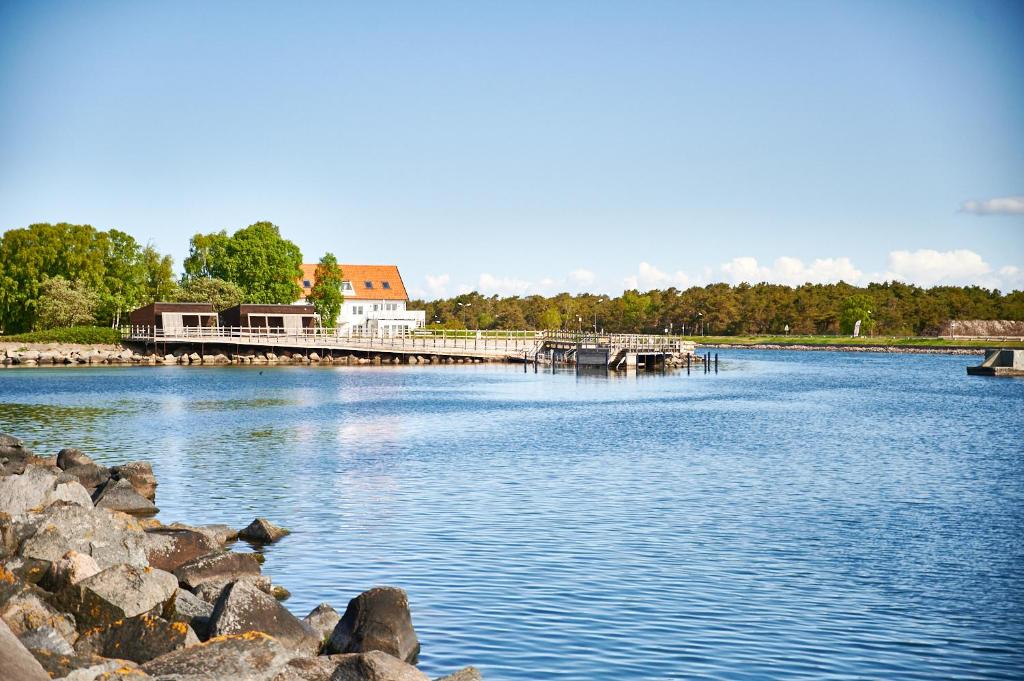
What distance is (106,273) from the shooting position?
120438mm

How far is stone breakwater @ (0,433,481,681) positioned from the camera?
10641 millimetres

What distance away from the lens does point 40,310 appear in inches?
4373

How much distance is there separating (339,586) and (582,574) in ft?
14.1

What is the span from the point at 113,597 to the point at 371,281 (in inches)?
5316

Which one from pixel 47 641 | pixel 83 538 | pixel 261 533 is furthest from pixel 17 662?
pixel 261 533

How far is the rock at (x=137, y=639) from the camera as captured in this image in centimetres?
1188

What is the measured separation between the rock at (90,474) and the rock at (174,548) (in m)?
8.57

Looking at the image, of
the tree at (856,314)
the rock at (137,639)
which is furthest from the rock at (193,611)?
the tree at (856,314)

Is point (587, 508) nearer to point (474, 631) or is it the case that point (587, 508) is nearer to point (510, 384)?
point (474, 631)

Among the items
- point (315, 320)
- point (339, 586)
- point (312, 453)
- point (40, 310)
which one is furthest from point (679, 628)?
point (40, 310)

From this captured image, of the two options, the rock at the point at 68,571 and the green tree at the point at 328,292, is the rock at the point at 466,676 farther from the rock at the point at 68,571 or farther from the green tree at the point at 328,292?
the green tree at the point at 328,292

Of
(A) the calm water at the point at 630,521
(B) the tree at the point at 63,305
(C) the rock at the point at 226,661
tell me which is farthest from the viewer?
(B) the tree at the point at 63,305

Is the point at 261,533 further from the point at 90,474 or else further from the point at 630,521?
the point at 630,521

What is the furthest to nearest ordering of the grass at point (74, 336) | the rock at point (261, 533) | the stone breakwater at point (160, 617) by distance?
the grass at point (74, 336) → the rock at point (261, 533) → the stone breakwater at point (160, 617)
